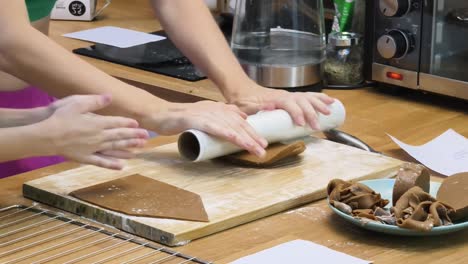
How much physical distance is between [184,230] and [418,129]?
74cm

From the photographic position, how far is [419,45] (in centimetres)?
208

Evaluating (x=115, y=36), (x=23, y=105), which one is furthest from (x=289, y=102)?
(x=115, y=36)

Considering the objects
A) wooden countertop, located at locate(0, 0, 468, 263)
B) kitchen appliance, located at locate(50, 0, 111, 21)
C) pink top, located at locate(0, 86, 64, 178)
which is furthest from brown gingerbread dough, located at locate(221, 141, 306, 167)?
kitchen appliance, located at locate(50, 0, 111, 21)

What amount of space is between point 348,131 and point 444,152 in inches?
A: 7.9

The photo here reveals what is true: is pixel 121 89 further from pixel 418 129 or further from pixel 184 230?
pixel 418 129

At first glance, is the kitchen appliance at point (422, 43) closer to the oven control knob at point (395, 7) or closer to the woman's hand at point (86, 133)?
the oven control knob at point (395, 7)

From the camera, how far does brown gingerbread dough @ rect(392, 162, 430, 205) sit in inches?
53.5

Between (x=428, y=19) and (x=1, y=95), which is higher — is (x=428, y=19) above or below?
above

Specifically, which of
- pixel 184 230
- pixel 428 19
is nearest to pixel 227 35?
pixel 428 19

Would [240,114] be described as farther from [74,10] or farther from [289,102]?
[74,10]

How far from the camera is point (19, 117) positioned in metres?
1.47

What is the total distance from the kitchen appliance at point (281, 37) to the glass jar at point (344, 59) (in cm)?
3

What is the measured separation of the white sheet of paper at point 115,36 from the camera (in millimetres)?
2436

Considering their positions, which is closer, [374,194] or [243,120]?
[374,194]
